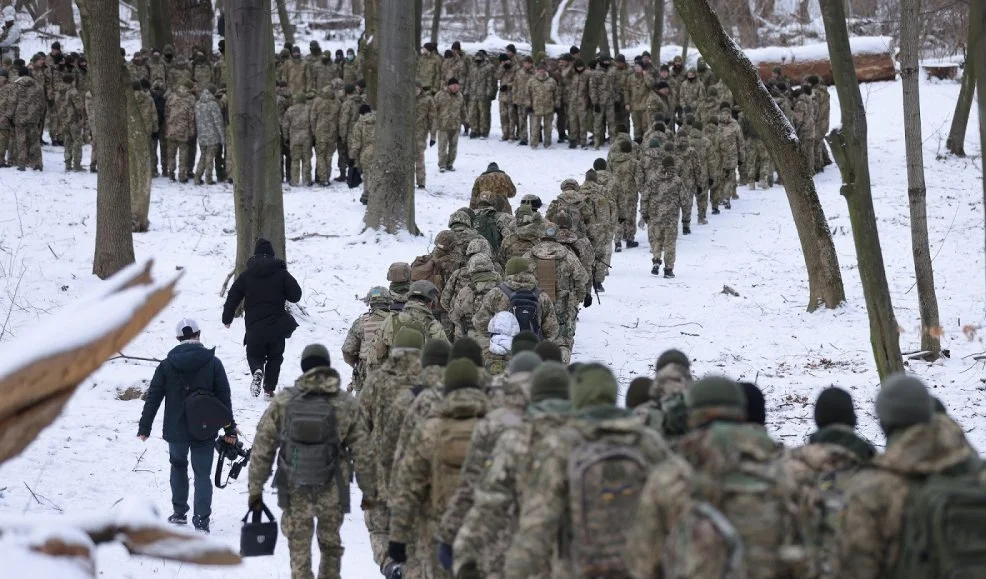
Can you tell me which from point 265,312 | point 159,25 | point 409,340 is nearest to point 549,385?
point 409,340

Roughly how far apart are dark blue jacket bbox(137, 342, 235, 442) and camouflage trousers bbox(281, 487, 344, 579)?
1977 millimetres

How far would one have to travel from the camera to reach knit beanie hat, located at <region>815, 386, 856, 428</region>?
5.82 m

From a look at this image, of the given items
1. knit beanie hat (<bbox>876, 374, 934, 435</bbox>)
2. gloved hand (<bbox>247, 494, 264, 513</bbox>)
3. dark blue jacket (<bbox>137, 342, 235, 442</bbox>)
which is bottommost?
gloved hand (<bbox>247, 494, 264, 513</bbox>)

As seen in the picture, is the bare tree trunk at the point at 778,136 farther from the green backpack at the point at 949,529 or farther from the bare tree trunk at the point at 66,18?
the bare tree trunk at the point at 66,18

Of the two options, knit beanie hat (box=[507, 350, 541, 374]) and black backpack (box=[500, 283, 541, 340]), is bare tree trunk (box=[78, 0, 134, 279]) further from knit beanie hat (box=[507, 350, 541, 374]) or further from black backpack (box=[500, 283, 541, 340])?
knit beanie hat (box=[507, 350, 541, 374])

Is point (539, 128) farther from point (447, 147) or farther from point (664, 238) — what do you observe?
point (664, 238)

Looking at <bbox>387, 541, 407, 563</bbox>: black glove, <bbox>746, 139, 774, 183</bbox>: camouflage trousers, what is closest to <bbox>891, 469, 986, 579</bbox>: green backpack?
<bbox>387, 541, 407, 563</bbox>: black glove

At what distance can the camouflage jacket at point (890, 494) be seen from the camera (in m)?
4.62

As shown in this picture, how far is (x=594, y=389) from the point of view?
17.9 feet

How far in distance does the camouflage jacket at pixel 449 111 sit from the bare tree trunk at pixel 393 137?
6.16m

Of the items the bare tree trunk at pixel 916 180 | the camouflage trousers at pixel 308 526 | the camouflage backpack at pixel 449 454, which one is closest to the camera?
the camouflage backpack at pixel 449 454

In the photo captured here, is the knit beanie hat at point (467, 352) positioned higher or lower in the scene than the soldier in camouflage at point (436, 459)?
higher

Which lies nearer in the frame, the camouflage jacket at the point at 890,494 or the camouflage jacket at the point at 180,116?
the camouflage jacket at the point at 890,494

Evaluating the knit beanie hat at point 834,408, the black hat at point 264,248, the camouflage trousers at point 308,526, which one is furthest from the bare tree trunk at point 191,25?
the knit beanie hat at point 834,408
